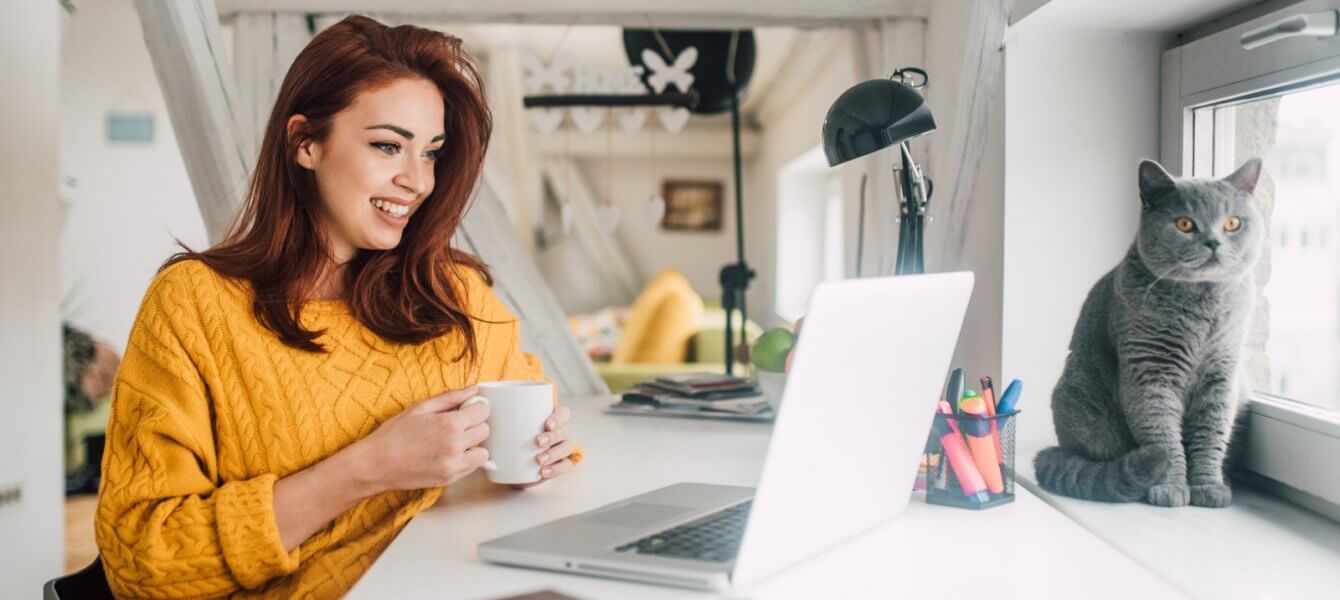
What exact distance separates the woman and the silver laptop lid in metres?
0.35

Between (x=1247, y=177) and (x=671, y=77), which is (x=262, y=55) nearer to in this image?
(x=671, y=77)

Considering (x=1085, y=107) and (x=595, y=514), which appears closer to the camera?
(x=595, y=514)

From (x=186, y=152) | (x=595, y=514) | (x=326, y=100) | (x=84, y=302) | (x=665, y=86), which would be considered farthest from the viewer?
(x=84, y=302)

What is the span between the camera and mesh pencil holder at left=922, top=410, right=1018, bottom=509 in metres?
0.94

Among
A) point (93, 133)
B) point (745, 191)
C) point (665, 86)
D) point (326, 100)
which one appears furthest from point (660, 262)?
point (326, 100)

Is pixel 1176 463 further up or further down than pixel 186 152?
further down

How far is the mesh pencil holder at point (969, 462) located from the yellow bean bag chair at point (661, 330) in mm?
3200

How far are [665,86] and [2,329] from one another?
144 centimetres

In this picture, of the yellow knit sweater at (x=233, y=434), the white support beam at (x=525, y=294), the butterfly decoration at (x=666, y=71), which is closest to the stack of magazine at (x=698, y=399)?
the white support beam at (x=525, y=294)

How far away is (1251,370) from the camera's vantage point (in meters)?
1.09

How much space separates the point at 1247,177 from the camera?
0.94 m

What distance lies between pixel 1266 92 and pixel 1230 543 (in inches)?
19.5

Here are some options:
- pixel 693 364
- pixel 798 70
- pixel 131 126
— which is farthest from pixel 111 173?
pixel 798 70

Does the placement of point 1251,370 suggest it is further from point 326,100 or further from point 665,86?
point 665,86
